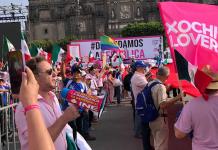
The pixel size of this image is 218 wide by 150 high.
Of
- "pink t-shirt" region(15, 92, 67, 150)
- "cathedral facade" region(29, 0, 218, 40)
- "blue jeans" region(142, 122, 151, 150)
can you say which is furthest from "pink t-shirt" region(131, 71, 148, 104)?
"cathedral facade" region(29, 0, 218, 40)

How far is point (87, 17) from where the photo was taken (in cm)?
9725

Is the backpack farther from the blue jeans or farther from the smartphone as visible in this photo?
the smartphone

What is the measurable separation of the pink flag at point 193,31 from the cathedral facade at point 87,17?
88955mm

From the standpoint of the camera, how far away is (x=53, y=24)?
10031 centimetres

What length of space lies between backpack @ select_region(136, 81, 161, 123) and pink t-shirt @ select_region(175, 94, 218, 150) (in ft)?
10.2

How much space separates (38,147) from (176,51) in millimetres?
2474

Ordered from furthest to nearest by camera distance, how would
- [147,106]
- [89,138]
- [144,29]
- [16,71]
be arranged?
[144,29], [89,138], [147,106], [16,71]

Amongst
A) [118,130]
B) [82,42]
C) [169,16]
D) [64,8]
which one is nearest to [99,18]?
[64,8]

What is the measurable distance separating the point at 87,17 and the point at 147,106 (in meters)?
90.5

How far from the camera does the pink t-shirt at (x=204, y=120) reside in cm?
439

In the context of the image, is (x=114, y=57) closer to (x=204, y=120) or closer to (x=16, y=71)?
(x=204, y=120)

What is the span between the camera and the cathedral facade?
315ft

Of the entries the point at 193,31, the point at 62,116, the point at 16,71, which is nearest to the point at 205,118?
the point at 193,31

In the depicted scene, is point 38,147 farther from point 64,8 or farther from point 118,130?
point 64,8
